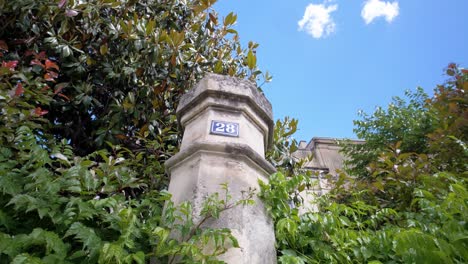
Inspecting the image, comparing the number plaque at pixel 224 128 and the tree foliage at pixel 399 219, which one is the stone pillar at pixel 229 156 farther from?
the tree foliage at pixel 399 219

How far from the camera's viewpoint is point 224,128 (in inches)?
78.0

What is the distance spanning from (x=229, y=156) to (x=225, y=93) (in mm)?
467

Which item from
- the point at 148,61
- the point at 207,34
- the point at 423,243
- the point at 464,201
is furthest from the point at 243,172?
the point at 207,34

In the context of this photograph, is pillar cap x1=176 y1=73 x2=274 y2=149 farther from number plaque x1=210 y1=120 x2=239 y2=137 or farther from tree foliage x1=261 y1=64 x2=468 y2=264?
tree foliage x1=261 y1=64 x2=468 y2=264

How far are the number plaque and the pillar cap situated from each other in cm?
20

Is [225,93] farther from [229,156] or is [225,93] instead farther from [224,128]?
[229,156]

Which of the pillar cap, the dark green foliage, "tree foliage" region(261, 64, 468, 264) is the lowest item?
"tree foliage" region(261, 64, 468, 264)

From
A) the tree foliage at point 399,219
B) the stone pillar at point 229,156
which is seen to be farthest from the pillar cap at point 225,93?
the tree foliage at point 399,219

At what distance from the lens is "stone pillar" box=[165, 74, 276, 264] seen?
5.34ft

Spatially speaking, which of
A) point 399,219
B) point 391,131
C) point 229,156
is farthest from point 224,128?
point 391,131

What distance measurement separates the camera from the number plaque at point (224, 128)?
77.3 inches

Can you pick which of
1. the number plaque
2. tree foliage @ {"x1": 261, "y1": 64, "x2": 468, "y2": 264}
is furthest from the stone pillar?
tree foliage @ {"x1": 261, "y1": 64, "x2": 468, "y2": 264}

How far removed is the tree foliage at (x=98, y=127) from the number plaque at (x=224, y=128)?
44 cm

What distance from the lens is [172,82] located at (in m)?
3.41
